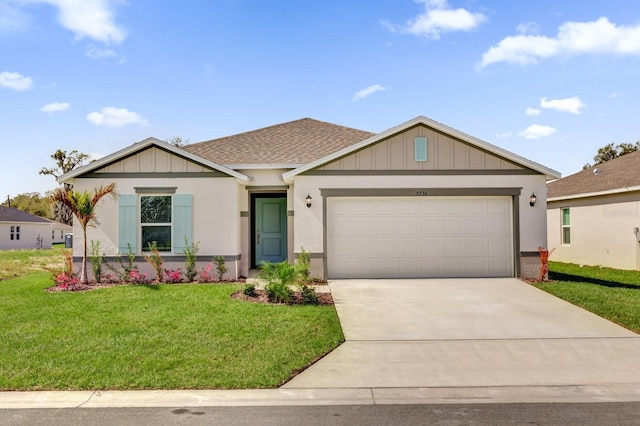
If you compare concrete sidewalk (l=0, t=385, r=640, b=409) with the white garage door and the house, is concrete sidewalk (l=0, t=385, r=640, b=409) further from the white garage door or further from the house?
the house

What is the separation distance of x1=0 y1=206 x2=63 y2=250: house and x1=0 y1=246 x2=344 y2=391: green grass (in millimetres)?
35094

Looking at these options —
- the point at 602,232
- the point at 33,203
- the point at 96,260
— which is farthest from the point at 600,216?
the point at 33,203

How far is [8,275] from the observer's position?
→ 53.8 ft

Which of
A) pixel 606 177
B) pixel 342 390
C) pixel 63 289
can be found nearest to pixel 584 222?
pixel 606 177

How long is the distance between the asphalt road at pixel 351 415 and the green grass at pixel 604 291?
409 cm

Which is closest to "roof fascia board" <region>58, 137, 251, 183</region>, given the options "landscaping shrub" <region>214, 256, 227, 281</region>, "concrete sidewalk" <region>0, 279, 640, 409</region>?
"landscaping shrub" <region>214, 256, 227, 281</region>

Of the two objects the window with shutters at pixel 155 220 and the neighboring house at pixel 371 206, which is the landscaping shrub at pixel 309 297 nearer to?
the neighboring house at pixel 371 206

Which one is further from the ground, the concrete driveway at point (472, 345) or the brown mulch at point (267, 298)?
the brown mulch at point (267, 298)

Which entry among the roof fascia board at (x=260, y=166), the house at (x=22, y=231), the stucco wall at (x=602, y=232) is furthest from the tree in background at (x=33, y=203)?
the stucco wall at (x=602, y=232)

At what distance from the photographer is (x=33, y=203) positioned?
75812 mm

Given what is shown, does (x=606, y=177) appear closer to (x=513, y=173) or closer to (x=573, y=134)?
(x=573, y=134)

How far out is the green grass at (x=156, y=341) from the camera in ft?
18.9

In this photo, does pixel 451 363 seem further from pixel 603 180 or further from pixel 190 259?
pixel 603 180

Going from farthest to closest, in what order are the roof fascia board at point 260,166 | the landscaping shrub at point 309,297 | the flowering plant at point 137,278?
the roof fascia board at point 260,166
the flowering plant at point 137,278
the landscaping shrub at point 309,297
